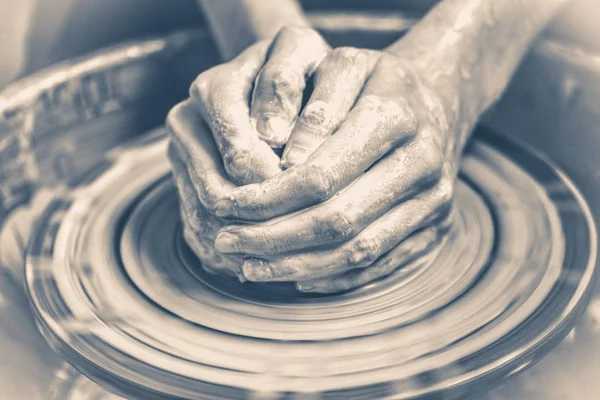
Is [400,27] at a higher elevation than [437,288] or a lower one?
higher

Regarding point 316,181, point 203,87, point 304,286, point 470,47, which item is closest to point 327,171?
point 316,181

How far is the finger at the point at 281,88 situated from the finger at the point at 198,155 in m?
0.10

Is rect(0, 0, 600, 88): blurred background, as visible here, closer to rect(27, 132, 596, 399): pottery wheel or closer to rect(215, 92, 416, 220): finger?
rect(27, 132, 596, 399): pottery wheel

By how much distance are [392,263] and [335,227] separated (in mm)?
184

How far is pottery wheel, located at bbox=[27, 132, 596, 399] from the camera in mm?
924

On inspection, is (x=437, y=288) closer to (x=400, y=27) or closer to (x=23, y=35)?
(x=400, y=27)

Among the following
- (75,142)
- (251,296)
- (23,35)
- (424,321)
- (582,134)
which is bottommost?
(582,134)

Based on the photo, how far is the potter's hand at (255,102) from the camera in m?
1.01

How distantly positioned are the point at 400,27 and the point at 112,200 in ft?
3.14

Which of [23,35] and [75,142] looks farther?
[23,35]

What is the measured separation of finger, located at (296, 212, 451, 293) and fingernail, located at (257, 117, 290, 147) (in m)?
0.25

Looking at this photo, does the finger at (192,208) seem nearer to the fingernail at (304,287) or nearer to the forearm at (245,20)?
the fingernail at (304,287)

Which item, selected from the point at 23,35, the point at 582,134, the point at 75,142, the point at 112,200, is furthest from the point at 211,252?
the point at 23,35

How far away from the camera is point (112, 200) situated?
1.43m
